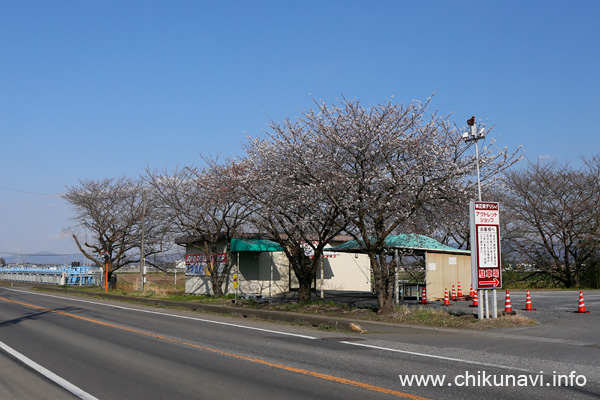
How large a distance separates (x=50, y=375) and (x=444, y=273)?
67.5 ft

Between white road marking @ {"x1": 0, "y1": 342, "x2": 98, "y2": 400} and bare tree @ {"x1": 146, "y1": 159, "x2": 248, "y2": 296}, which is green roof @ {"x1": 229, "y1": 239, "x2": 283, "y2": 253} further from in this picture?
white road marking @ {"x1": 0, "y1": 342, "x2": 98, "y2": 400}

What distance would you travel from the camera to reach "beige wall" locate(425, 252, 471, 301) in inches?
977

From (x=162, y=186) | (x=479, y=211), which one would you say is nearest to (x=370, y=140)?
(x=479, y=211)

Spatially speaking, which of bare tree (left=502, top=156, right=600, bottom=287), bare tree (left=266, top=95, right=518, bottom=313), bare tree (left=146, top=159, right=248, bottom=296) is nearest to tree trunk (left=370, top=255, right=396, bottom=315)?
bare tree (left=266, top=95, right=518, bottom=313)

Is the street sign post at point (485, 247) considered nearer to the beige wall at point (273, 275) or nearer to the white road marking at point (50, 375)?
the white road marking at point (50, 375)

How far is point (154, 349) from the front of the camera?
38.3 ft

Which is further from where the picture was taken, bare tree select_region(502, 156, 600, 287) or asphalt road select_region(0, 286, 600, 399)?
bare tree select_region(502, 156, 600, 287)

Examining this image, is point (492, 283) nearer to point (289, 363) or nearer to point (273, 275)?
point (289, 363)

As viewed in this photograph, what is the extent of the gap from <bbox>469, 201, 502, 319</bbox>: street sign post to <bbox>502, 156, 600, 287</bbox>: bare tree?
76.0ft

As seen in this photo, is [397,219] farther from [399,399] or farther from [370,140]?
[399,399]

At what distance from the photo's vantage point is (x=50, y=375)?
29.0 ft

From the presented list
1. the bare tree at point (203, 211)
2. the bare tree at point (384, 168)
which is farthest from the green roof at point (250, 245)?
the bare tree at point (384, 168)

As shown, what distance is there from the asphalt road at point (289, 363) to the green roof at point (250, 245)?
42.3ft

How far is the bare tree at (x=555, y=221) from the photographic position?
122ft
